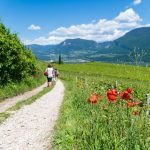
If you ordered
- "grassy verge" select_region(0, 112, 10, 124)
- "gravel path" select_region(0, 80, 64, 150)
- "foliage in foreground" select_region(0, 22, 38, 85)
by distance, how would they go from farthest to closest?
"foliage in foreground" select_region(0, 22, 38, 85) → "grassy verge" select_region(0, 112, 10, 124) → "gravel path" select_region(0, 80, 64, 150)

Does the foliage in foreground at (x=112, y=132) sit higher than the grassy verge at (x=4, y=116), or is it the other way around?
the foliage in foreground at (x=112, y=132)

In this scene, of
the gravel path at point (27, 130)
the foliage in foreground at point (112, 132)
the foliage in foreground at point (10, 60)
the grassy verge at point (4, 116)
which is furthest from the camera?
the foliage in foreground at point (10, 60)

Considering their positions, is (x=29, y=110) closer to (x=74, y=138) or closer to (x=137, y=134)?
(x=74, y=138)

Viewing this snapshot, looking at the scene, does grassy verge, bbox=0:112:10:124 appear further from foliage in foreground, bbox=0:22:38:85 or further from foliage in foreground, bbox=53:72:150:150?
foliage in foreground, bbox=0:22:38:85

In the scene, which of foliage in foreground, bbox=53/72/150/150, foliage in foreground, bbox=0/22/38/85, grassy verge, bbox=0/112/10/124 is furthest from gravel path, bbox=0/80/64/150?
foliage in foreground, bbox=0/22/38/85

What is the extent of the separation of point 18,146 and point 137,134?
145 inches

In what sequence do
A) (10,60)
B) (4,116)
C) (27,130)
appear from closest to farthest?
(27,130), (4,116), (10,60)

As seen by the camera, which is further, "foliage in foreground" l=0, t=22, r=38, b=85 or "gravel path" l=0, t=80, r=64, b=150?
"foliage in foreground" l=0, t=22, r=38, b=85

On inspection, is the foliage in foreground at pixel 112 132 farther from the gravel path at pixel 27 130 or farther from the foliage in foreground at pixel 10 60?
the foliage in foreground at pixel 10 60

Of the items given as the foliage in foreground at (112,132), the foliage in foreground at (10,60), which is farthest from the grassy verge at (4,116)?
the foliage in foreground at (10,60)

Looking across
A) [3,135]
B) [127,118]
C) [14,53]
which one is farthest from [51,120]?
[14,53]

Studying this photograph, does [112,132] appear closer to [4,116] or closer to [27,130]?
[27,130]

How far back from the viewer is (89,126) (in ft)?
32.2

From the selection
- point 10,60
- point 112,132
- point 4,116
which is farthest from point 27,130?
point 10,60
